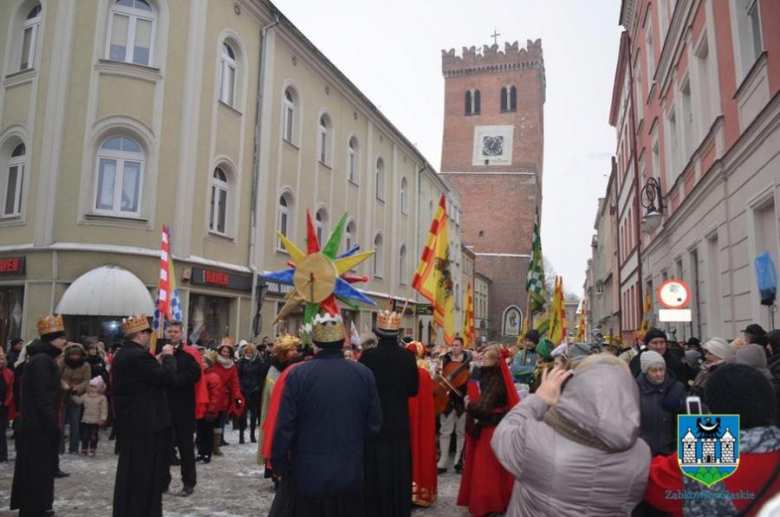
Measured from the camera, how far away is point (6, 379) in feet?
29.5

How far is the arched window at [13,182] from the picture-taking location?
15109 mm

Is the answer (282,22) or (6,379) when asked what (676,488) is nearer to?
(6,379)

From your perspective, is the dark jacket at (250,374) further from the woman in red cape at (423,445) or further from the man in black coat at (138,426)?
the man in black coat at (138,426)

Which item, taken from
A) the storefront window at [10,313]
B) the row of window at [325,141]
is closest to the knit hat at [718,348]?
the storefront window at [10,313]

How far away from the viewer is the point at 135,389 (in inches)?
227

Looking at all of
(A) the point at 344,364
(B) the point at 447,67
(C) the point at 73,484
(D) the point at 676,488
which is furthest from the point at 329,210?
(B) the point at 447,67

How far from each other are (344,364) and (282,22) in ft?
58.0

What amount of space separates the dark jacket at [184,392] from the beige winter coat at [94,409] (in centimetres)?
311

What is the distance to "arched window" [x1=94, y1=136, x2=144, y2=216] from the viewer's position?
14672mm

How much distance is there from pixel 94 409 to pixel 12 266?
6418 millimetres

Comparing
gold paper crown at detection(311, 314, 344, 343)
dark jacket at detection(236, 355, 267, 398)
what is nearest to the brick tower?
dark jacket at detection(236, 355, 267, 398)

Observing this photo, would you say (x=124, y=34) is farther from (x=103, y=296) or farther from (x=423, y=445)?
(x=423, y=445)

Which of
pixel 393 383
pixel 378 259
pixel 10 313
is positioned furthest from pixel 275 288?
pixel 393 383

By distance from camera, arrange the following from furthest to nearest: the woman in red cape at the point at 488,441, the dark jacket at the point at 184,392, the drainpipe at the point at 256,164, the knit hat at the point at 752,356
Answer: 1. the drainpipe at the point at 256,164
2. the dark jacket at the point at 184,392
3. the woman in red cape at the point at 488,441
4. the knit hat at the point at 752,356
